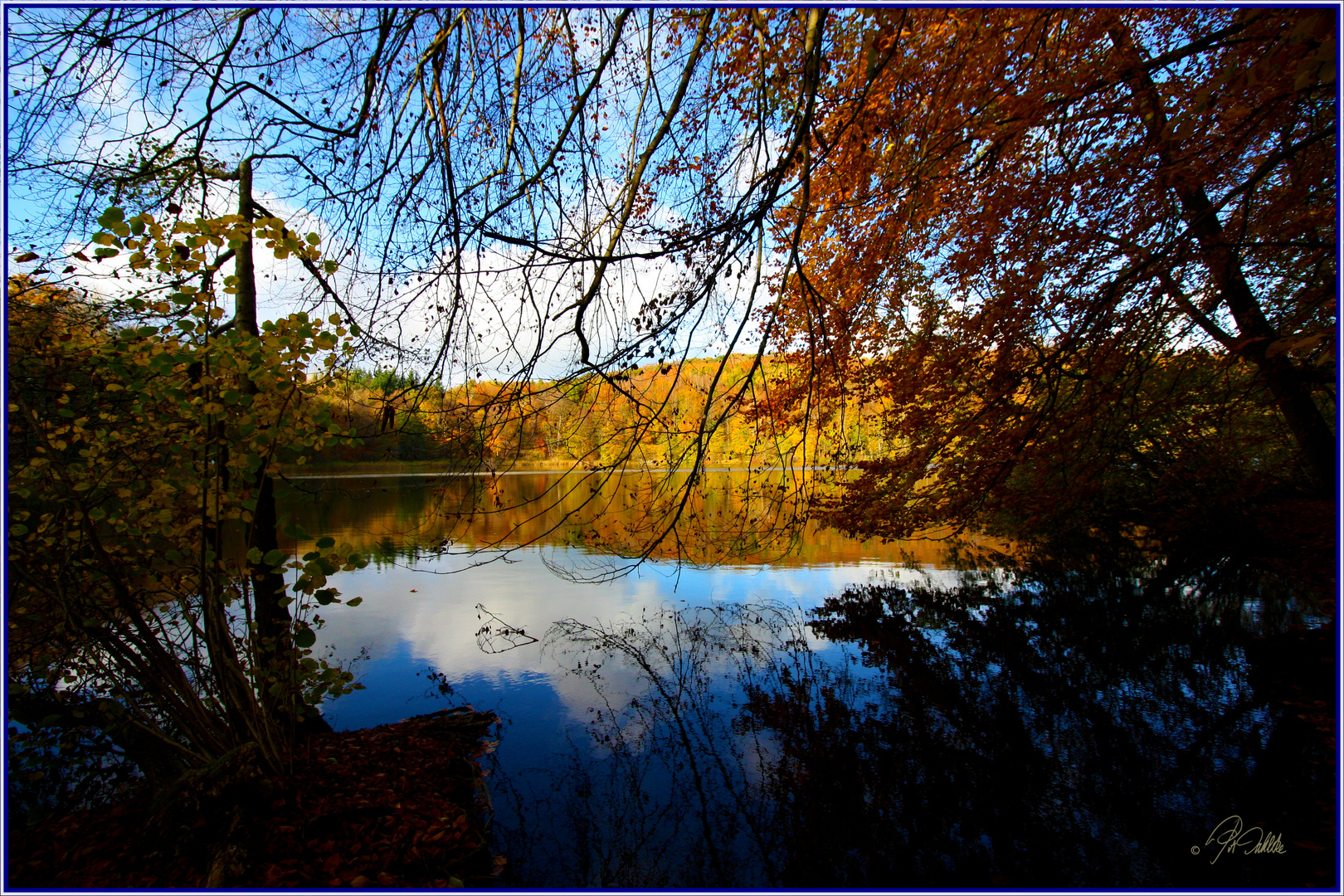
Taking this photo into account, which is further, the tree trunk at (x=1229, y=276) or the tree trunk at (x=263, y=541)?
the tree trunk at (x=1229, y=276)

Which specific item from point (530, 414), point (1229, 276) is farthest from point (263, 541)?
point (1229, 276)

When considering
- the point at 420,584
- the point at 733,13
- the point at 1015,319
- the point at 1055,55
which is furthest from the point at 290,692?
the point at 420,584

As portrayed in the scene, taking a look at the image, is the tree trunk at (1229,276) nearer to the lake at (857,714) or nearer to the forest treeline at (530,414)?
the lake at (857,714)

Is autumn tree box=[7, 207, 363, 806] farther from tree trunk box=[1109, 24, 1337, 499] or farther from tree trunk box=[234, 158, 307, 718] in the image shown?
tree trunk box=[1109, 24, 1337, 499]

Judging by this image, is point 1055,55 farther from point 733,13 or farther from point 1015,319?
point 733,13

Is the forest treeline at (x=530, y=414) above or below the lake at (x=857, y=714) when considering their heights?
above

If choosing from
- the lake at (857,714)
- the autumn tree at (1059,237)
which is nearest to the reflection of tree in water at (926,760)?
the lake at (857,714)

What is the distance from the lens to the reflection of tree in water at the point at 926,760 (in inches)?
128

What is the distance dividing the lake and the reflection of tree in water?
0.06 ft
